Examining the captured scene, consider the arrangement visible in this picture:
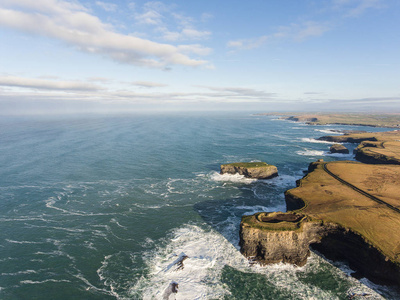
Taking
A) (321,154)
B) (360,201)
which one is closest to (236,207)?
(360,201)

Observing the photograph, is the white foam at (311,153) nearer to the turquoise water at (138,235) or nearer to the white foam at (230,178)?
the turquoise water at (138,235)

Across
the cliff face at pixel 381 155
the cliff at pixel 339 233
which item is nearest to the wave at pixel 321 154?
the cliff face at pixel 381 155

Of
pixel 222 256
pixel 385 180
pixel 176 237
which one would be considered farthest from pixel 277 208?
pixel 385 180

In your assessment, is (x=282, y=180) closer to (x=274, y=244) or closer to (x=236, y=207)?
(x=236, y=207)

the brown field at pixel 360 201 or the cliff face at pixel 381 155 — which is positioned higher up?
the cliff face at pixel 381 155

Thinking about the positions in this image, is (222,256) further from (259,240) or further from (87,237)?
(87,237)

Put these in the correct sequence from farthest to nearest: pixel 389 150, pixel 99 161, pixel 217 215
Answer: pixel 389 150 → pixel 99 161 → pixel 217 215
